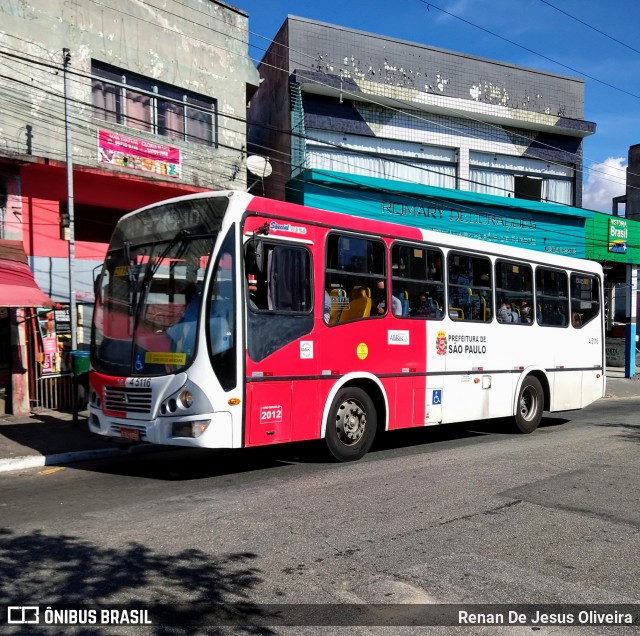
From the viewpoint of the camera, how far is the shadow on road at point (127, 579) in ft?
12.3

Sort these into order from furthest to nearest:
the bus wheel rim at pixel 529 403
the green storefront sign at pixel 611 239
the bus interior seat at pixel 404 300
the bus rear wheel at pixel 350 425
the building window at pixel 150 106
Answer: the green storefront sign at pixel 611 239 < the building window at pixel 150 106 < the bus wheel rim at pixel 529 403 < the bus interior seat at pixel 404 300 < the bus rear wheel at pixel 350 425

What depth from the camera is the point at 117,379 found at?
711 cm

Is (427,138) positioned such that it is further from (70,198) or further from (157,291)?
(157,291)

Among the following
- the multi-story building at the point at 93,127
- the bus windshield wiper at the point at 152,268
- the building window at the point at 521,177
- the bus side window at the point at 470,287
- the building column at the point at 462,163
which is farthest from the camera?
the building window at the point at 521,177

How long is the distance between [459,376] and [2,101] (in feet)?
33.2

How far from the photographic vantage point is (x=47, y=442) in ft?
30.1

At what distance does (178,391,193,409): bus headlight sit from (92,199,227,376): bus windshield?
0.29 m

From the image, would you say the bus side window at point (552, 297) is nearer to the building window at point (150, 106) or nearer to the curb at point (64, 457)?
the curb at point (64, 457)

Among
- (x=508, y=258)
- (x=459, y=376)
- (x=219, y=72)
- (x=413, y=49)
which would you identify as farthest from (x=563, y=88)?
(x=459, y=376)

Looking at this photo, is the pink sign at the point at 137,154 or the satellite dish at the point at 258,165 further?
the satellite dish at the point at 258,165

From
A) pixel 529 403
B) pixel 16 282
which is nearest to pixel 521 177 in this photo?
pixel 529 403

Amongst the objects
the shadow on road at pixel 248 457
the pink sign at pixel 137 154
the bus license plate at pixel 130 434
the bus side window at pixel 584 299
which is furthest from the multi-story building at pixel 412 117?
the bus license plate at pixel 130 434

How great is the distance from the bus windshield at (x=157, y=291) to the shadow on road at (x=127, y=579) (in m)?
2.39

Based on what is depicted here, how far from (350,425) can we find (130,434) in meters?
2.76
